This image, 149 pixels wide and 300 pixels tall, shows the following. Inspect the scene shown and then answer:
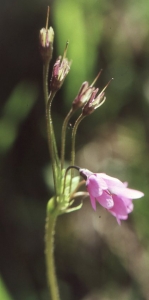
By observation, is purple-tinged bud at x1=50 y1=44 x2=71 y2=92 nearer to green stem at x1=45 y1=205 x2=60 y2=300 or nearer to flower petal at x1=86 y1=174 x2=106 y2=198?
flower petal at x1=86 y1=174 x2=106 y2=198

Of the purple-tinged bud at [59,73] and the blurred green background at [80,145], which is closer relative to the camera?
the purple-tinged bud at [59,73]

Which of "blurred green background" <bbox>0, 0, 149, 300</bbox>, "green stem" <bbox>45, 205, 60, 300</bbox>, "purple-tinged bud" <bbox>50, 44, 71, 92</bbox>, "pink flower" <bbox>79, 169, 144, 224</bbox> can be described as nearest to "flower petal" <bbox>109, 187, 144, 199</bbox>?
"pink flower" <bbox>79, 169, 144, 224</bbox>

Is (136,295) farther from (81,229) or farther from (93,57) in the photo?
(93,57)

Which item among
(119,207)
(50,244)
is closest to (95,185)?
(119,207)

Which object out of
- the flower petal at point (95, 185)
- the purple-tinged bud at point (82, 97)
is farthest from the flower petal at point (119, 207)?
the purple-tinged bud at point (82, 97)

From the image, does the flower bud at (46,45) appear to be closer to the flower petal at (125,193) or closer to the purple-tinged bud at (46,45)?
the purple-tinged bud at (46,45)
